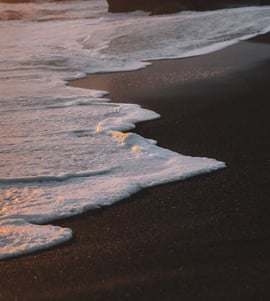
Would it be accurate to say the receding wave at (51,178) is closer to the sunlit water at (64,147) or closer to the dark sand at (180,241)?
the sunlit water at (64,147)

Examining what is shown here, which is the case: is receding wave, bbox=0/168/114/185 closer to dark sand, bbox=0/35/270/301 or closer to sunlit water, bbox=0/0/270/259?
sunlit water, bbox=0/0/270/259

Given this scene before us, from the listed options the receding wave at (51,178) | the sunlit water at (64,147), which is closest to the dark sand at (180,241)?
the sunlit water at (64,147)

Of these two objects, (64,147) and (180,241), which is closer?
(180,241)

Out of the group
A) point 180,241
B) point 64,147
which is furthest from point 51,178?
point 180,241

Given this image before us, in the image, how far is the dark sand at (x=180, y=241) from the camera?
241cm

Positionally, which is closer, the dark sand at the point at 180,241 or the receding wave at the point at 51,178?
the dark sand at the point at 180,241

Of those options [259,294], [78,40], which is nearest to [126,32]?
[78,40]

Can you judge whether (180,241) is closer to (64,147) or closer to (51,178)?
(51,178)

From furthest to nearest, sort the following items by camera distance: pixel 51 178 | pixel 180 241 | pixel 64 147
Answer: pixel 64 147 < pixel 51 178 < pixel 180 241

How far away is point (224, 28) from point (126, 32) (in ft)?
9.00

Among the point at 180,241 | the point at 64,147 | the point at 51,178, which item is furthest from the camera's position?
the point at 64,147

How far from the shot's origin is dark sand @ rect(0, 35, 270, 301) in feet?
7.90

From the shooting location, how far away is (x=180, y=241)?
9.36 ft

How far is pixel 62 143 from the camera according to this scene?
474 cm
